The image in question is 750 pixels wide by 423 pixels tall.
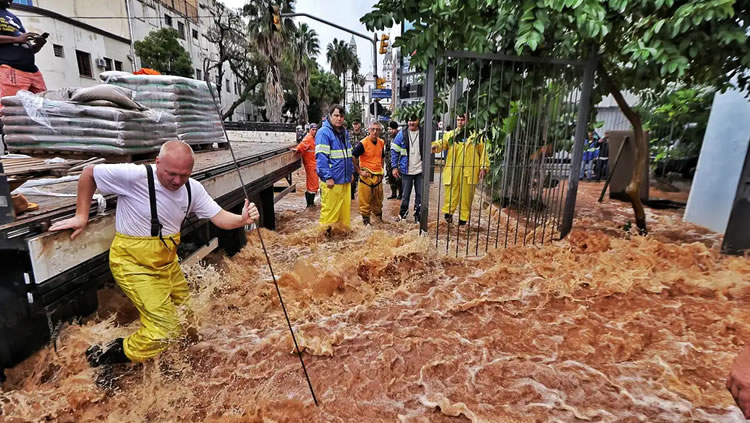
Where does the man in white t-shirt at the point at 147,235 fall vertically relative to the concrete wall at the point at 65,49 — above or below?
below

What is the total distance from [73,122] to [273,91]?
22.7 meters

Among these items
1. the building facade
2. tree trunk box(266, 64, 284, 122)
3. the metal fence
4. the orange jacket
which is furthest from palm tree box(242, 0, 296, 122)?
the metal fence

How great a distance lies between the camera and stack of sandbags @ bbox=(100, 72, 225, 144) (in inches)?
174

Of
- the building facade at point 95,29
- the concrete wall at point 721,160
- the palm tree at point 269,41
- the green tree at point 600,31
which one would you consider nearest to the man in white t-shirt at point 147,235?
the green tree at point 600,31

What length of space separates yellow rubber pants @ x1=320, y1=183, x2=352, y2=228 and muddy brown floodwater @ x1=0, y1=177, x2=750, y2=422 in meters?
0.89

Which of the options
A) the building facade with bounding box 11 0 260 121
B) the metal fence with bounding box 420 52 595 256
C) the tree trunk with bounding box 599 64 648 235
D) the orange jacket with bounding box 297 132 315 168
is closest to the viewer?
the metal fence with bounding box 420 52 595 256

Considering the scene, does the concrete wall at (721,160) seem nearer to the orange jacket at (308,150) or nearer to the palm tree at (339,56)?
the orange jacket at (308,150)

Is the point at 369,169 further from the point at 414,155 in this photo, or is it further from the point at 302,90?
the point at 302,90

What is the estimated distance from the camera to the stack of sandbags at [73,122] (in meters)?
3.27

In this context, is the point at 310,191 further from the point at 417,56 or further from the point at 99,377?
the point at 99,377

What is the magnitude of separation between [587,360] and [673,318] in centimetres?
128

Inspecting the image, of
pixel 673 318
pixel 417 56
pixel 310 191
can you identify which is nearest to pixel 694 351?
pixel 673 318

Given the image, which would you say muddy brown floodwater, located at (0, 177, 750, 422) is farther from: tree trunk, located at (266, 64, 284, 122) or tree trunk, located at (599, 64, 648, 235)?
tree trunk, located at (266, 64, 284, 122)

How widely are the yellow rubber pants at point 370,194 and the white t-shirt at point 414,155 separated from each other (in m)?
0.62
